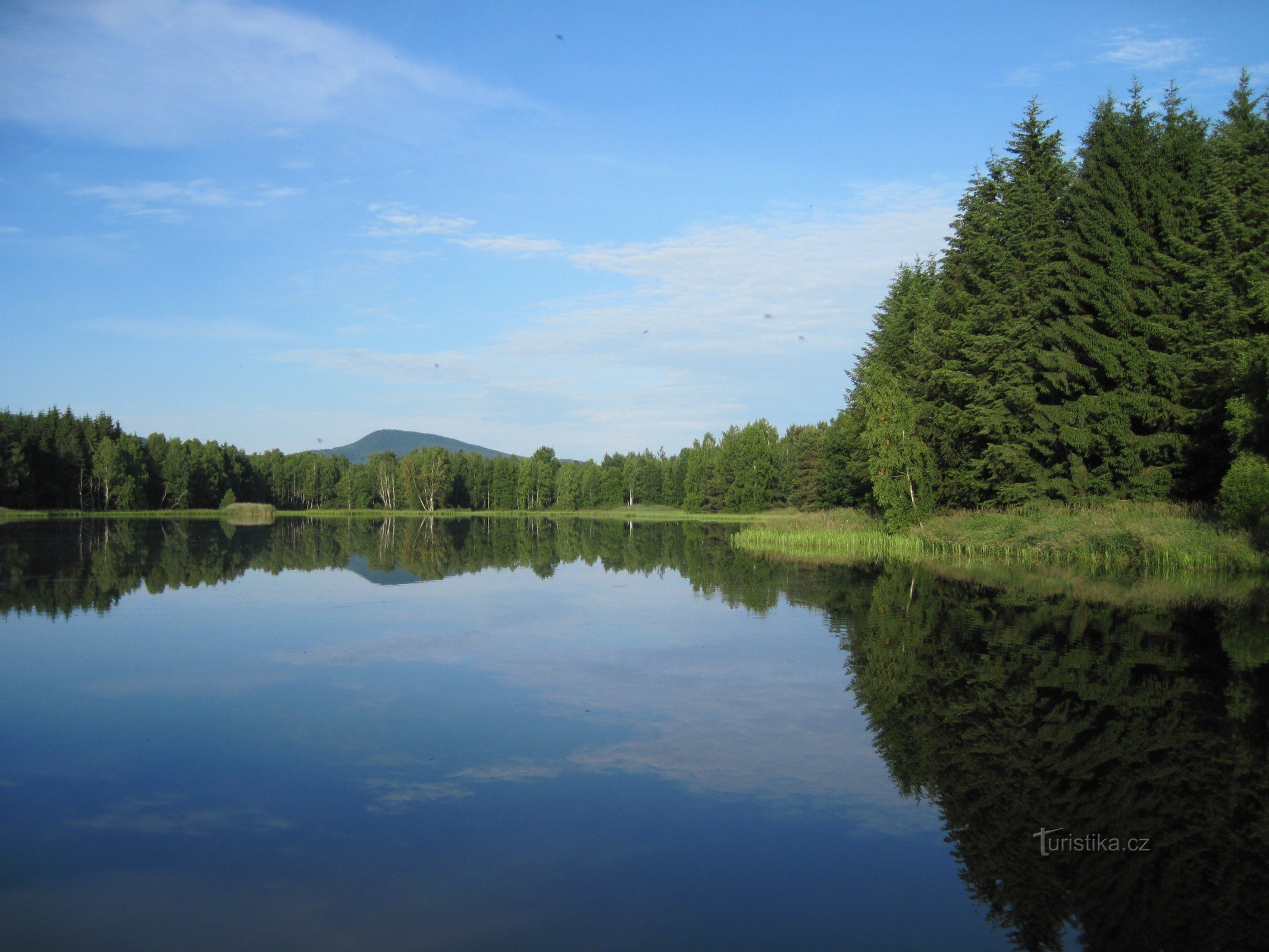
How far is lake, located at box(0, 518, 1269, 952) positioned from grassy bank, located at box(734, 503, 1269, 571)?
7182mm

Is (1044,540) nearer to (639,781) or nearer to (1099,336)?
(1099,336)

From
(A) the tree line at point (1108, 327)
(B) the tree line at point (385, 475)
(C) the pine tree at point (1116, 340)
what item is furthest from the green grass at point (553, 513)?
(C) the pine tree at point (1116, 340)

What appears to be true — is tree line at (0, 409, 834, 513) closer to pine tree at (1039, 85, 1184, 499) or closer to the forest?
the forest

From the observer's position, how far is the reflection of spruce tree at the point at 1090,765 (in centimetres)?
516

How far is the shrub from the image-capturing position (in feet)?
68.2

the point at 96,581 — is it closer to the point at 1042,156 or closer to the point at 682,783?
the point at 682,783

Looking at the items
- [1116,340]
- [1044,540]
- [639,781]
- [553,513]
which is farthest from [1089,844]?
[553,513]

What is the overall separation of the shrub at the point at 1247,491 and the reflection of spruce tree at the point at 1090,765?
8.92 meters

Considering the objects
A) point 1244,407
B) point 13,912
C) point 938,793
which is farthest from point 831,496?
point 13,912

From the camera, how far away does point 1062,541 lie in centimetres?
2539

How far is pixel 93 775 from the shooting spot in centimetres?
742

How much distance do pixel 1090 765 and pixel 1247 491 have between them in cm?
1789

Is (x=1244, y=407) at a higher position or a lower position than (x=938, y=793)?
higher

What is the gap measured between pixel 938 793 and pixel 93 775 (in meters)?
7.40
